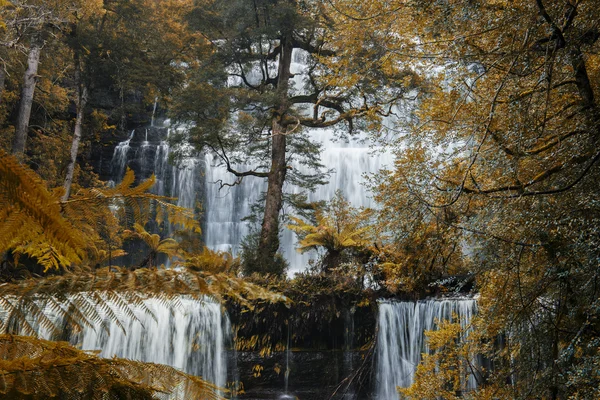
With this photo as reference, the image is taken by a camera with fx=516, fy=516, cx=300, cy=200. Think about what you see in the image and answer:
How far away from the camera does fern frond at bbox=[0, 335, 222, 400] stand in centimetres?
126

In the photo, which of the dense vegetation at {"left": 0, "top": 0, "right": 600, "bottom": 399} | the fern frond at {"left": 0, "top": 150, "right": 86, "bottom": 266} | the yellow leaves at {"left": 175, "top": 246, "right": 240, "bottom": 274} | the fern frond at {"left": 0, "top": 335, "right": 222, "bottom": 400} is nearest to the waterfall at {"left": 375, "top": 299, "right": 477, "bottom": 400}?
the dense vegetation at {"left": 0, "top": 0, "right": 600, "bottom": 399}

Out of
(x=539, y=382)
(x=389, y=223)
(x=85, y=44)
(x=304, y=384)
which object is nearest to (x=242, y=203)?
(x=85, y=44)

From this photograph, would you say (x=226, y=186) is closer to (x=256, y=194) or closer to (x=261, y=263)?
(x=256, y=194)

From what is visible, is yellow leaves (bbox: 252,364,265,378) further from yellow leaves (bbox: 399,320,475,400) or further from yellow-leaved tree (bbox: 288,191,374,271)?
yellow leaves (bbox: 399,320,475,400)

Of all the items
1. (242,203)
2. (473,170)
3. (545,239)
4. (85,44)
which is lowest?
(545,239)

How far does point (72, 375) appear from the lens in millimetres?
1339

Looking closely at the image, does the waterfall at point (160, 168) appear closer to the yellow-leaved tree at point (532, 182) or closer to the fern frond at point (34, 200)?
the yellow-leaved tree at point (532, 182)

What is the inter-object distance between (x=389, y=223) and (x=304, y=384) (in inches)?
184

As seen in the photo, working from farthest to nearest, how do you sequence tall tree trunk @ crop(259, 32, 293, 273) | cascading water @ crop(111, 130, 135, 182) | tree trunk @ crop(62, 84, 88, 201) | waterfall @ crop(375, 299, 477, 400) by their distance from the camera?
1. cascading water @ crop(111, 130, 135, 182)
2. tree trunk @ crop(62, 84, 88, 201)
3. tall tree trunk @ crop(259, 32, 293, 273)
4. waterfall @ crop(375, 299, 477, 400)

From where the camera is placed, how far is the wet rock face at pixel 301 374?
28.4 feet

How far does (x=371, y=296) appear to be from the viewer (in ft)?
30.0

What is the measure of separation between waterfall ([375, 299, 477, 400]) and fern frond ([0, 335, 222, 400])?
7405 millimetres

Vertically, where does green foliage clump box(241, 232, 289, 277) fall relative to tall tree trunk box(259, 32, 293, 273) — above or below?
below

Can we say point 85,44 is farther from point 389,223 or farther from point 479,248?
point 479,248
